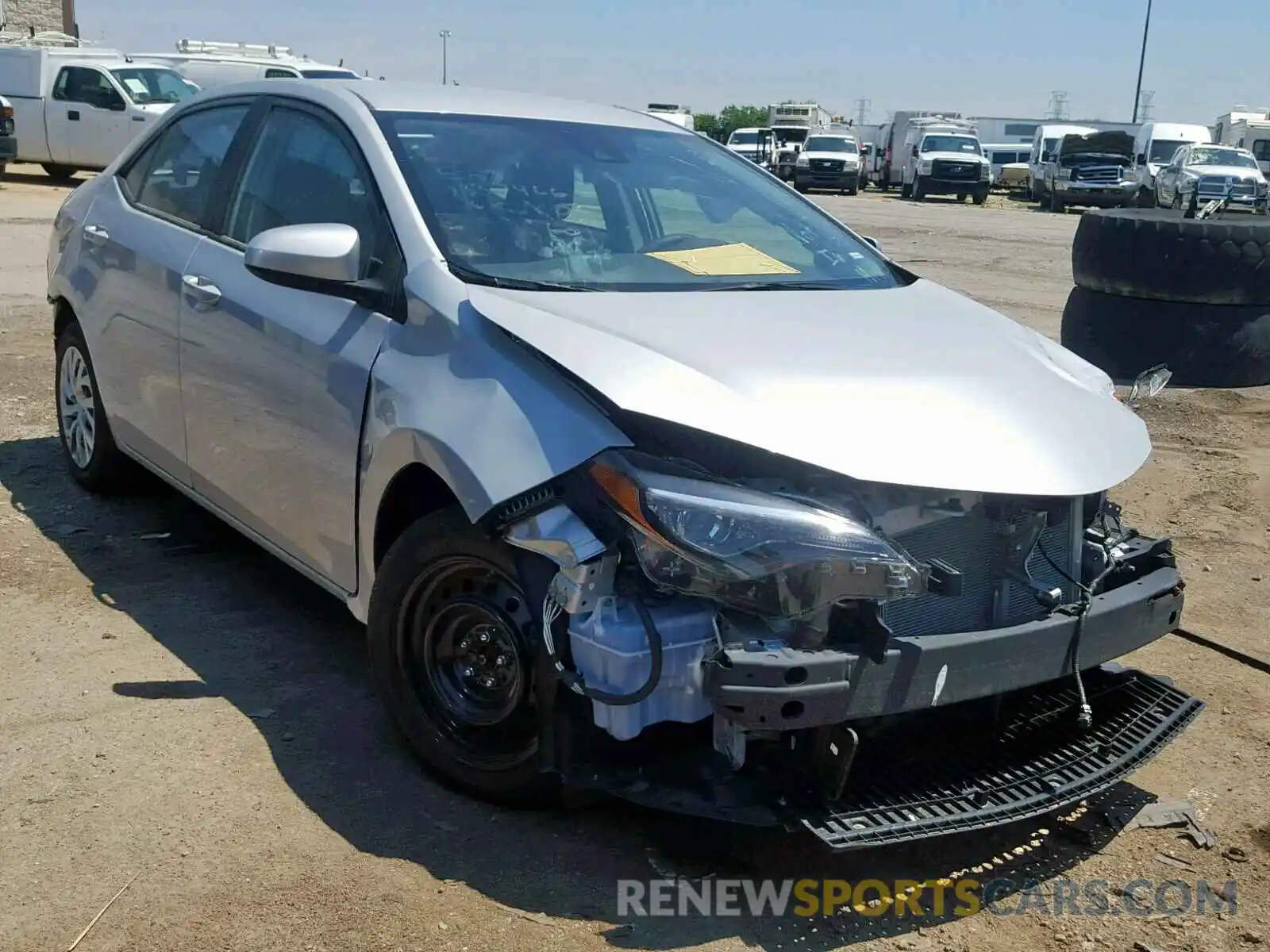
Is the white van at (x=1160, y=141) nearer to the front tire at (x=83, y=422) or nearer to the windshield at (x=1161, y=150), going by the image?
the windshield at (x=1161, y=150)

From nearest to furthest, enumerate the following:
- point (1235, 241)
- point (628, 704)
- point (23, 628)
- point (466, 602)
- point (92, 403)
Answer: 1. point (628, 704)
2. point (466, 602)
3. point (23, 628)
4. point (92, 403)
5. point (1235, 241)

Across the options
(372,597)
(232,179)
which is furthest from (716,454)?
(232,179)

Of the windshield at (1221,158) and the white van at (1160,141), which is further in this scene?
the white van at (1160,141)

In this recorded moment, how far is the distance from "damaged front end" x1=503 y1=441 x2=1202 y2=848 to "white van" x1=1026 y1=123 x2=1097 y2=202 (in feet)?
109

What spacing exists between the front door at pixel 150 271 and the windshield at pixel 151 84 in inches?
689

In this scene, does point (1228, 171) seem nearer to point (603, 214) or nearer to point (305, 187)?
point (603, 214)

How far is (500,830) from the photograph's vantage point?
10.5 feet

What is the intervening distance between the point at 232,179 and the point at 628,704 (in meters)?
2.61

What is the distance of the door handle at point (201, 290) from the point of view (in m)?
4.19

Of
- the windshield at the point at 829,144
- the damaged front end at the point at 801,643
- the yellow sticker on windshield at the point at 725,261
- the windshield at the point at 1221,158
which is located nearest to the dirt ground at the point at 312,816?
the damaged front end at the point at 801,643

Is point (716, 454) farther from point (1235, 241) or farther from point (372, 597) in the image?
point (1235, 241)

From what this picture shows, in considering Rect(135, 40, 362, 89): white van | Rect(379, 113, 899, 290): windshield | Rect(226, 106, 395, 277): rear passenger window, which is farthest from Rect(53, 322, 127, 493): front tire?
Rect(135, 40, 362, 89): white van

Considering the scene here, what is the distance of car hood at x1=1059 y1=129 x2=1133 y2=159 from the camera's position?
1331 inches

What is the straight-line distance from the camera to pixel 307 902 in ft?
9.48
